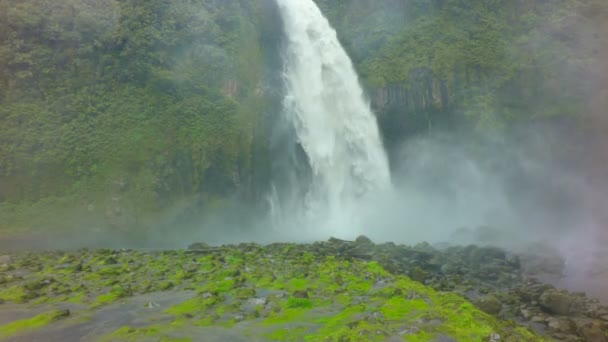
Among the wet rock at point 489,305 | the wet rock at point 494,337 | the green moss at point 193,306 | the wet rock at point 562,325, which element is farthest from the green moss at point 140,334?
the wet rock at point 562,325

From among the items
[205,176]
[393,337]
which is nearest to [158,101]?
[205,176]

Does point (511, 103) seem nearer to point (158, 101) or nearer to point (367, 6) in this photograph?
point (367, 6)

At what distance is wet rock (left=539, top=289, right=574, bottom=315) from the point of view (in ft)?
31.0

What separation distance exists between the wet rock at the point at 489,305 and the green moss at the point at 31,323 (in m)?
8.62

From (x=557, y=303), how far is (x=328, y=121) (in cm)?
2062

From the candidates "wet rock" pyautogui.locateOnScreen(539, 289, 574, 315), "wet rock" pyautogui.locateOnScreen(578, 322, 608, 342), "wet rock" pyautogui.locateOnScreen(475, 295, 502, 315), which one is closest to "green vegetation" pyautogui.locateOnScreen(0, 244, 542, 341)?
"wet rock" pyautogui.locateOnScreen(475, 295, 502, 315)

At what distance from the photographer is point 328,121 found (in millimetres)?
28625

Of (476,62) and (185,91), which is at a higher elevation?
(476,62)

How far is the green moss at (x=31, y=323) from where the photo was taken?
6.80 m

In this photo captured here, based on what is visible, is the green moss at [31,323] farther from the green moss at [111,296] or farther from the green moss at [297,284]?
the green moss at [297,284]

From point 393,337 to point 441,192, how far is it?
85.7ft

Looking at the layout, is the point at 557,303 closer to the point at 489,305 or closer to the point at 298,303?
the point at 489,305

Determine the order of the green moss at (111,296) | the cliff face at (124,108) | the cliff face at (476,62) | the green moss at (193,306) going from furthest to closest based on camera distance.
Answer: the cliff face at (476,62), the cliff face at (124,108), the green moss at (111,296), the green moss at (193,306)

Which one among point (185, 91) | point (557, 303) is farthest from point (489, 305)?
point (185, 91)
